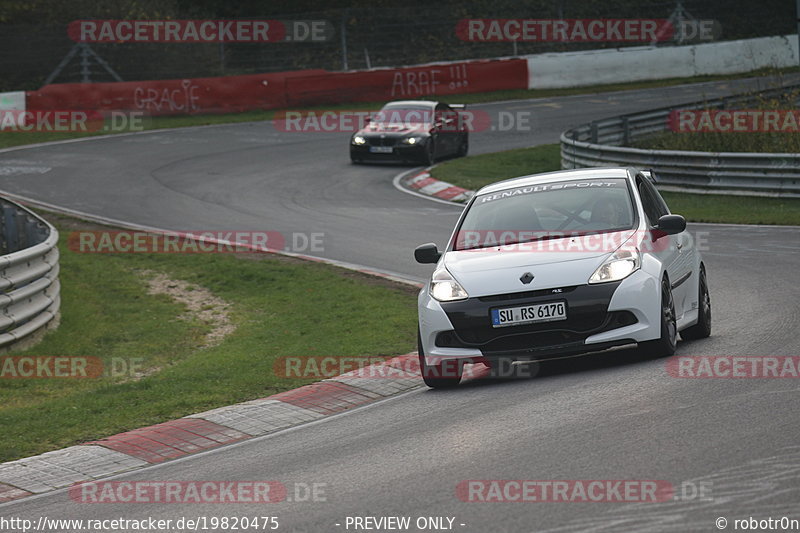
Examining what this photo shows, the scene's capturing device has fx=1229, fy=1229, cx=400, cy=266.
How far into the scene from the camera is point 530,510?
5746 millimetres

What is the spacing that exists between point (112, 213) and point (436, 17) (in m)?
23.2

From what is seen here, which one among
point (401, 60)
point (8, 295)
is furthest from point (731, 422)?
point (401, 60)

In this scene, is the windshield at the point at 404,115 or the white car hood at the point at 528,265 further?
the windshield at the point at 404,115

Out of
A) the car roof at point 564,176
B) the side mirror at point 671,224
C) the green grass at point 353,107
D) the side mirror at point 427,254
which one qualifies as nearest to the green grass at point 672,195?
the green grass at point 353,107

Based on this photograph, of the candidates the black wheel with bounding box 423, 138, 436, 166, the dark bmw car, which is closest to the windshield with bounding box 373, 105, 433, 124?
the dark bmw car

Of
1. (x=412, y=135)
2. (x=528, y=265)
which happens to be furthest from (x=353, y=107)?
(x=528, y=265)

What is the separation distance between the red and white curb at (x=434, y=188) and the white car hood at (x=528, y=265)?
13.7 metres

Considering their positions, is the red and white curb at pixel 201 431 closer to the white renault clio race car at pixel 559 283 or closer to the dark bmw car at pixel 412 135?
the white renault clio race car at pixel 559 283

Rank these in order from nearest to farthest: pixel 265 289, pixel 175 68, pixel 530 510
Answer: pixel 530 510 → pixel 265 289 → pixel 175 68

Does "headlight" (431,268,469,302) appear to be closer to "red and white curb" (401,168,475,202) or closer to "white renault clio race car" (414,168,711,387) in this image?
"white renault clio race car" (414,168,711,387)

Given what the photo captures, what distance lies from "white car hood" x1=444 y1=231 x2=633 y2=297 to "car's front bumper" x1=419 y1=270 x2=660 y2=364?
0.06 metres

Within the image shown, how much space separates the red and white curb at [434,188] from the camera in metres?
23.6

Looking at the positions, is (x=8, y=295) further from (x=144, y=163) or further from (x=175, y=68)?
(x=175, y=68)

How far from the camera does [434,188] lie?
24750mm
